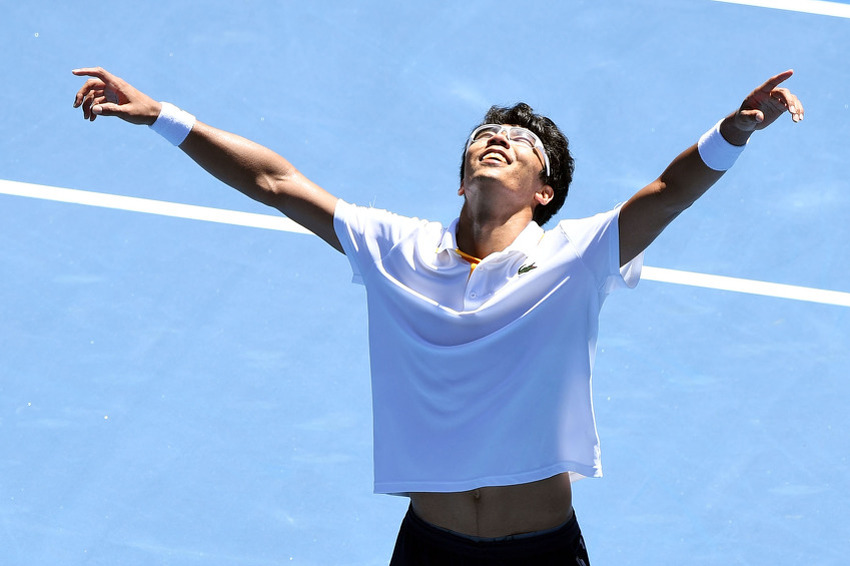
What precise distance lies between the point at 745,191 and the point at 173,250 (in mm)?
3161

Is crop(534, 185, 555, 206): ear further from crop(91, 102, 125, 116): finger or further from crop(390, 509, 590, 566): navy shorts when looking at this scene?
crop(91, 102, 125, 116): finger

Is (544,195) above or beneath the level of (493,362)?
above

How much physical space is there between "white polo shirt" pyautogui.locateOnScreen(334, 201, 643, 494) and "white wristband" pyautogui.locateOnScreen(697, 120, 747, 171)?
39 centimetres

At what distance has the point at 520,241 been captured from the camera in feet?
19.1

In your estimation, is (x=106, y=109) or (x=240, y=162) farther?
(x=240, y=162)

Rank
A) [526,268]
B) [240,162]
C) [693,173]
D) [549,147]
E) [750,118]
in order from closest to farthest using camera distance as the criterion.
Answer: [750,118] < [693,173] < [526,268] < [240,162] < [549,147]

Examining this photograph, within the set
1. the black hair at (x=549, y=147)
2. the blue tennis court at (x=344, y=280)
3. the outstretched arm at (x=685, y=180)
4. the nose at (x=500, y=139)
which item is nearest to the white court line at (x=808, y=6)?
the blue tennis court at (x=344, y=280)

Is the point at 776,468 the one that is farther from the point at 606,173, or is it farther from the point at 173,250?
the point at 173,250

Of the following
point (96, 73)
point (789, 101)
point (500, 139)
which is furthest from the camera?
point (500, 139)

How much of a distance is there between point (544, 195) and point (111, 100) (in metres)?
1.65

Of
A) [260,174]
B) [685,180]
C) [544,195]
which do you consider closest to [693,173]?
[685,180]

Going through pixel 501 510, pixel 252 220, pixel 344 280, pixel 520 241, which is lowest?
pixel 501 510

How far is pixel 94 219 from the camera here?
8.98 meters

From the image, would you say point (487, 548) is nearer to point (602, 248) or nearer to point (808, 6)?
point (602, 248)
